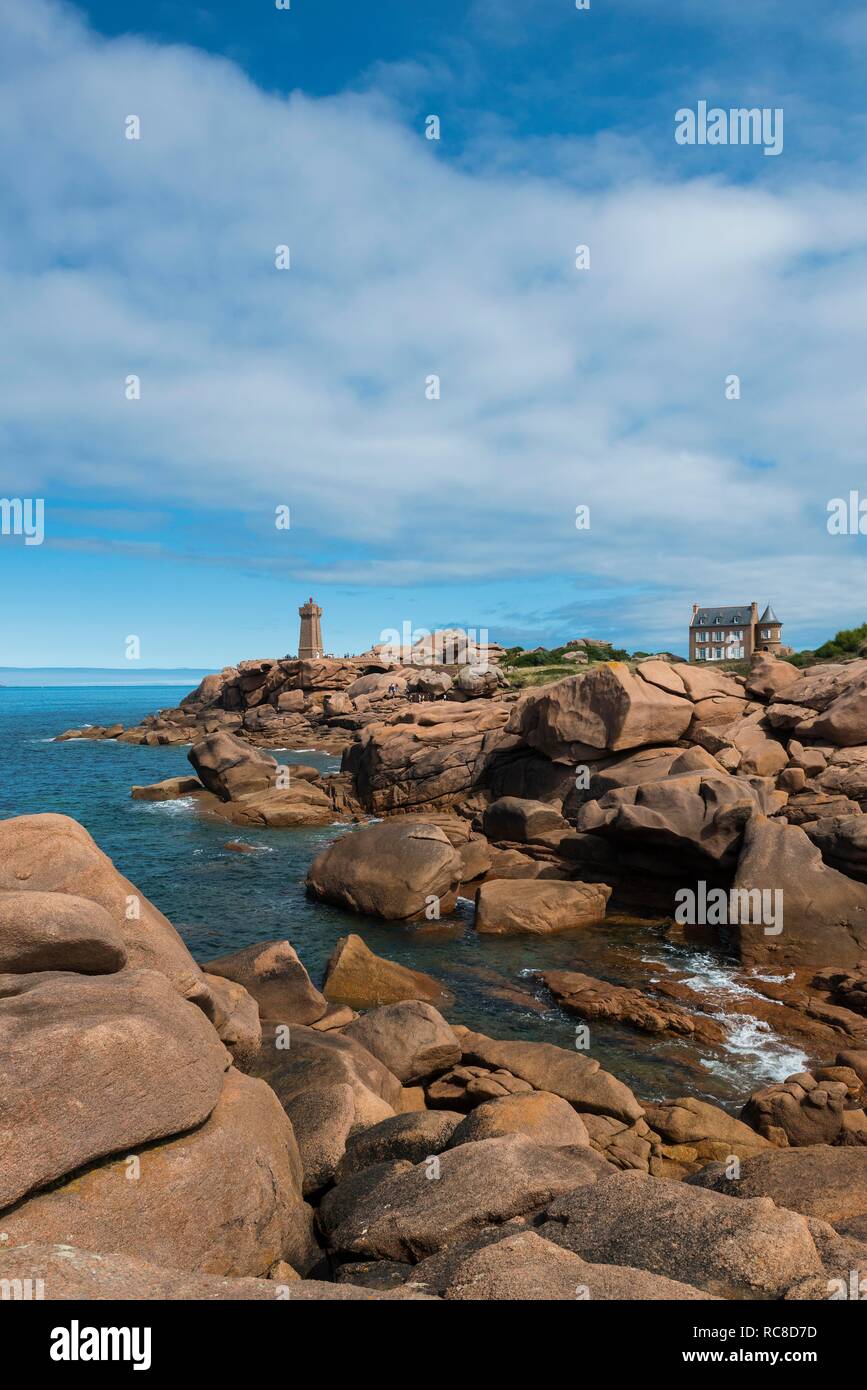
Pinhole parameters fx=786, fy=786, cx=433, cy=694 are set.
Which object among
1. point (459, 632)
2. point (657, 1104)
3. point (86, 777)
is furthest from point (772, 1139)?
point (459, 632)

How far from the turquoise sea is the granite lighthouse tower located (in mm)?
68792

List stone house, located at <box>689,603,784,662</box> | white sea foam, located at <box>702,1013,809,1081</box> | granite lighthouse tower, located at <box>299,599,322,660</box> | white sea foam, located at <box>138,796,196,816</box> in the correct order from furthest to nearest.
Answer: granite lighthouse tower, located at <box>299,599,322,660</box>
stone house, located at <box>689,603,784,662</box>
white sea foam, located at <box>138,796,196,816</box>
white sea foam, located at <box>702,1013,809,1081</box>

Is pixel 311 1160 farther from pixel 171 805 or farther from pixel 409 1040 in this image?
pixel 171 805

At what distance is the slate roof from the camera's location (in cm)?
8544

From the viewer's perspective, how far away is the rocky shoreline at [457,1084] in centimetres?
637

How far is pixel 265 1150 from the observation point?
8.52 m

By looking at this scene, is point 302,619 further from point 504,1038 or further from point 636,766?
point 504,1038

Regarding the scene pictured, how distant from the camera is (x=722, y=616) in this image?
87688 mm

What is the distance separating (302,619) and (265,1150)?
108 m

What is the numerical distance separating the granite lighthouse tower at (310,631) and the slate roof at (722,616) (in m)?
51.9

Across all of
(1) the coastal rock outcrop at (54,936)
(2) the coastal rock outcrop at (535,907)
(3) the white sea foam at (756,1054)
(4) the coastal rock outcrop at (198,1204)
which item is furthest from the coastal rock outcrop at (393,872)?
(1) the coastal rock outcrop at (54,936)

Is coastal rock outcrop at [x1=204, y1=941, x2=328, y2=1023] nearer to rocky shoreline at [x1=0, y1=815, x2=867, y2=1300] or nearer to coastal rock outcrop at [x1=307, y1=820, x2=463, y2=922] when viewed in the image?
rocky shoreline at [x1=0, y1=815, x2=867, y2=1300]

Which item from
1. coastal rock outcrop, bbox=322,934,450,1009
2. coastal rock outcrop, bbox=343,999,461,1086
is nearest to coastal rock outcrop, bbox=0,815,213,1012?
coastal rock outcrop, bbox=343,999,461,1086

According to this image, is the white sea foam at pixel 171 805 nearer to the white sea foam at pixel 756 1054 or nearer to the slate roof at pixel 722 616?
the white sea foam at pixel 756 1054
